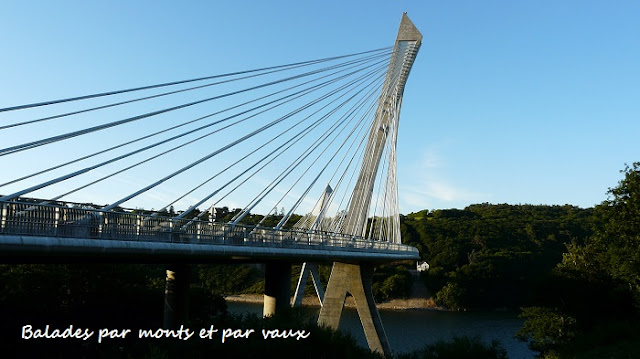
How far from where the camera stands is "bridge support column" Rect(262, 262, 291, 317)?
25.6m

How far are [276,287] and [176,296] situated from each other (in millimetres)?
6027

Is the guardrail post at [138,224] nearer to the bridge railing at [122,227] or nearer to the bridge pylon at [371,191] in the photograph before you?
the bridge railing at [122,227]

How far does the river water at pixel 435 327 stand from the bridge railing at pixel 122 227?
20046mm

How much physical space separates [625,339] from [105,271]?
960 inches

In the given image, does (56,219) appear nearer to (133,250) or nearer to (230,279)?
(133,250)

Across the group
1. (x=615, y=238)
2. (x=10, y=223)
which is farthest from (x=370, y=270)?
(x=10, y=223)

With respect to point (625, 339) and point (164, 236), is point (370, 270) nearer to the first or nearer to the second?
point (625, 339)

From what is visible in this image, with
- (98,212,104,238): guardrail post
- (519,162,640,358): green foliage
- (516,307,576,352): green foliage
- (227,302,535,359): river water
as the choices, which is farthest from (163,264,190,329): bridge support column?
(516,307,576,352): green foliage

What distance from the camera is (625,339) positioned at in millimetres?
23531

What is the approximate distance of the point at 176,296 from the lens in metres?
20.7

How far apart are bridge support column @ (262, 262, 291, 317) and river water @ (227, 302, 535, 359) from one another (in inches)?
493

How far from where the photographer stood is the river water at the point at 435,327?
138 ft

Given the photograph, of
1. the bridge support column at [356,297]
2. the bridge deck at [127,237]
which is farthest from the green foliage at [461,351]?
the bridge support column at [356,297]

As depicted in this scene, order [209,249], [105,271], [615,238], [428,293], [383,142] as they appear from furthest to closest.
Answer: [428,293] < [383,142] < [615,238] < [105,271] < [209,249]
